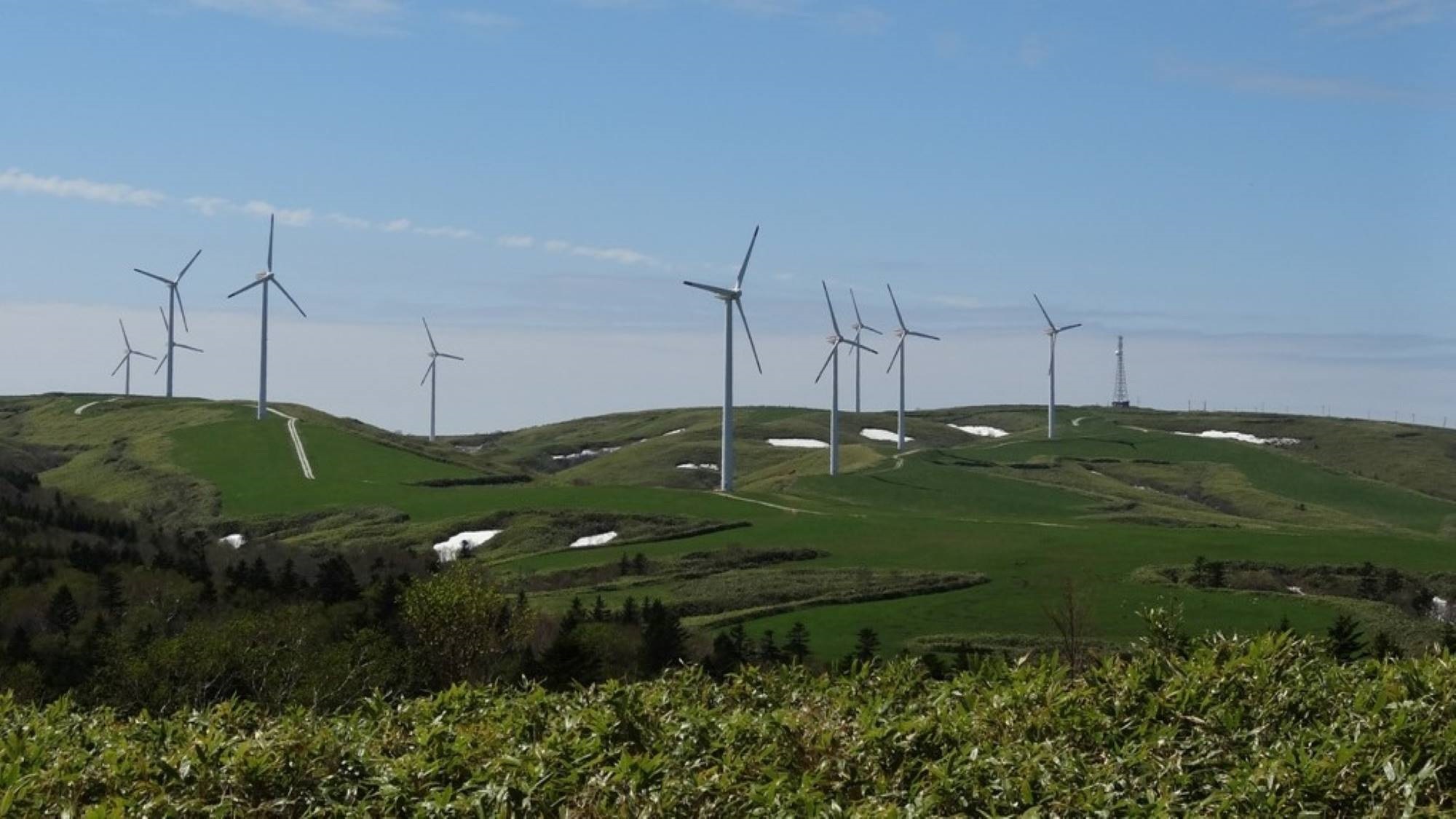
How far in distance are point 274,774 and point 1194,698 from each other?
908cm

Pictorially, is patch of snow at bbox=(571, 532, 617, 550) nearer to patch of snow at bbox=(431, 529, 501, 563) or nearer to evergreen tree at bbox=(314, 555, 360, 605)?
patch of snow at bbox=(431, 529, 501, 563)

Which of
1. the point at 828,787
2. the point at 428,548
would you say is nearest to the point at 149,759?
the point at 828,787

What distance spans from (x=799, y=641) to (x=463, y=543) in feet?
216

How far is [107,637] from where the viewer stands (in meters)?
85.4

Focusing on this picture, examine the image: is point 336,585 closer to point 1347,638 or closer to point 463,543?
point 463,543

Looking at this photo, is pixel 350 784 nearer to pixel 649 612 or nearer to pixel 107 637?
pixel 107 637

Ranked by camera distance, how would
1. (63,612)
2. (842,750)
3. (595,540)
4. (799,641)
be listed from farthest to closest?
(595,540)
(63,612)
(799,641)
(842,750)

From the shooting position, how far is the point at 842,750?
16.3m

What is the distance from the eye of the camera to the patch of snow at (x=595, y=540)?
15312 centimetres

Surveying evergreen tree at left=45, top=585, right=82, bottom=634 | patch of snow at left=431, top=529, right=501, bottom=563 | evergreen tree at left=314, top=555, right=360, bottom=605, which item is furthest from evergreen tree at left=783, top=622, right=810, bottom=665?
patch of snow at left=431, top=529, right=501, bottom=563

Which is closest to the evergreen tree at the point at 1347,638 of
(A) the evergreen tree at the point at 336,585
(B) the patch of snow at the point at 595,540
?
(A) the evergreen tree at the point at 336,585

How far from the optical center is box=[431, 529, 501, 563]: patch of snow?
152375mm

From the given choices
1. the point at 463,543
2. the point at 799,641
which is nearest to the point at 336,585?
the point at 799,641

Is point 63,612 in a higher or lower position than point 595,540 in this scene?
lower
